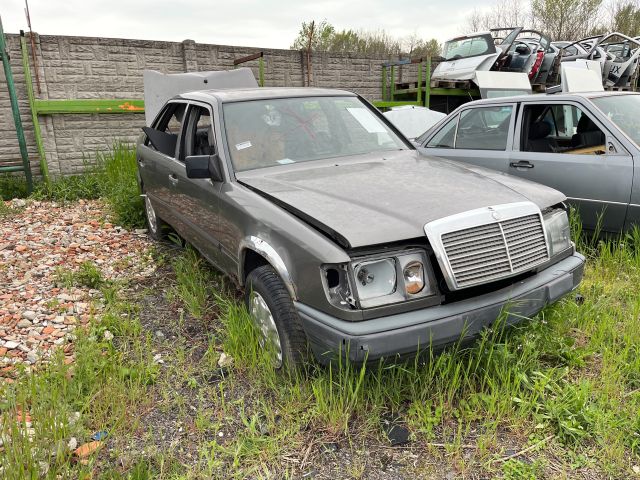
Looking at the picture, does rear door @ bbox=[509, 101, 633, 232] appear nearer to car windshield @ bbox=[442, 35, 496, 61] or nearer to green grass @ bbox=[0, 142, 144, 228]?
green grass @ bbox=[0, 142, 144, 228]

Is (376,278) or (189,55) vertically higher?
(189,55)

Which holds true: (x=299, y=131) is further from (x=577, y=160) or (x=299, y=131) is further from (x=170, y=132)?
→ (x=577, y=160)

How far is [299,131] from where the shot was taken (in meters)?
3.67

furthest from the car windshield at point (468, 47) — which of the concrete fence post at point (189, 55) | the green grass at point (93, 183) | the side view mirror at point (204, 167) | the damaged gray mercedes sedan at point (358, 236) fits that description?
the side view mirror at point (204, 167)

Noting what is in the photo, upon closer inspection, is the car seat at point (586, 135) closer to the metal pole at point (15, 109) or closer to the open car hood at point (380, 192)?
the open car hood at point (380, 192)

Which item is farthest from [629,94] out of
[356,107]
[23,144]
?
[23,144]

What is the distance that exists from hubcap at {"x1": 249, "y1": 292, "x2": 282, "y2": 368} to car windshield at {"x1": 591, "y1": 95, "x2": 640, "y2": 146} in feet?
11.1

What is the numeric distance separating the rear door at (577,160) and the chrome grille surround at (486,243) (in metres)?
1.84

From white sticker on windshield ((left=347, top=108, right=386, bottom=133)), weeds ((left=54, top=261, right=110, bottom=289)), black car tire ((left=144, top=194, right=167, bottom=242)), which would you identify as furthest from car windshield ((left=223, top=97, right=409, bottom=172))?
black car tire ((left=144, top=194, right=167, bottom=242))

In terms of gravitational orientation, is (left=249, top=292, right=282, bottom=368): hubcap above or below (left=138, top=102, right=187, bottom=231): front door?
below

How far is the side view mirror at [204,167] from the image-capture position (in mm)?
3227

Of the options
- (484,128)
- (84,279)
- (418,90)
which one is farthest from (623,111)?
(418,90)

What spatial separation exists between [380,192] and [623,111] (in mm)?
3021

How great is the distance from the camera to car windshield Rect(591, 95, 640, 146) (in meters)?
4.27
